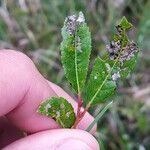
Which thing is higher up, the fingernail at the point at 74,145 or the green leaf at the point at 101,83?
the green leaf at the point at 101,83

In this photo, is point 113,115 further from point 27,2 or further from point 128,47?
point 128,47

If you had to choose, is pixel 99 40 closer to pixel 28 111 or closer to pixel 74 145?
pixel 28 111

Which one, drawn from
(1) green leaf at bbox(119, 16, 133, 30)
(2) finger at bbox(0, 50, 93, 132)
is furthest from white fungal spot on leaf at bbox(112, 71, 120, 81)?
(2) finger at bbox(0, 50, 93, 132)

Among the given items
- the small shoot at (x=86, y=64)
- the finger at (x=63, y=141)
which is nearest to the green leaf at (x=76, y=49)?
the small shoot at (x=86, y=64)

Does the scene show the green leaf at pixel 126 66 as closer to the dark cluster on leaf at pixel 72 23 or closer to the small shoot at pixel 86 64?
the small shoot at pixel 86 64

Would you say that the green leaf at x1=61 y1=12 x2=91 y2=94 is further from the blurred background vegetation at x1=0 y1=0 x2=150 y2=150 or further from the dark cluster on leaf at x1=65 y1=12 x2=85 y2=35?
the blurred background vegetation at x1=0 y1=0 x2=150 y2=150
